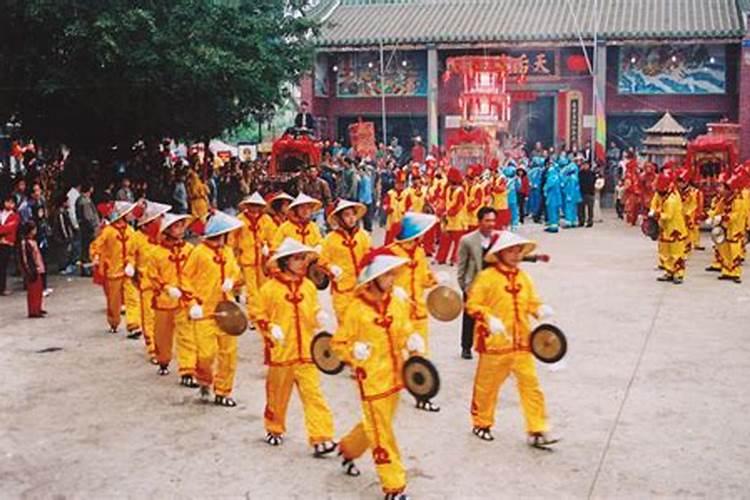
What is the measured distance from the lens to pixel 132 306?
38.4 feet

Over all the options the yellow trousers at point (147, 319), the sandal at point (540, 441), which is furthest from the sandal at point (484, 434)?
the yellow trousers at point (147, 319)

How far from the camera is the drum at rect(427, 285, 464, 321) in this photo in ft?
25.1

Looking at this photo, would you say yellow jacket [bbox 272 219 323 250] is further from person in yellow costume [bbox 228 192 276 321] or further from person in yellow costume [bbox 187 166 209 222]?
person in yellow costume [bbox 187 166 209 222]

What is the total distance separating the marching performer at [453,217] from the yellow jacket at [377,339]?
32.8 ft

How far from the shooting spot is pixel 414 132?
3181 cm

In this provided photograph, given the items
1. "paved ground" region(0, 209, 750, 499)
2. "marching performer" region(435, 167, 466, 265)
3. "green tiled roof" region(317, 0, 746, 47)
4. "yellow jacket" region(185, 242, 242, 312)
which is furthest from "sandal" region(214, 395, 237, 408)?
"green tiled roof" region(317, 0, 746, 47)

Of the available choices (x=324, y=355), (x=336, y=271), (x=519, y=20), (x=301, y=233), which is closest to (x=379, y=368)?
(x=324, y=355)

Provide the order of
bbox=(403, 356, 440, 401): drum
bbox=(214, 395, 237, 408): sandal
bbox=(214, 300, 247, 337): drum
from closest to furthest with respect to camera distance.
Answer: bbox=(403, 356, 440, 401): drum < bbox=(214, 300, 247, 337): drum < bbox=(214, 395, 237, 408): sandal

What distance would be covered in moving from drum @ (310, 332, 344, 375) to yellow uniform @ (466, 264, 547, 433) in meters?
1.20

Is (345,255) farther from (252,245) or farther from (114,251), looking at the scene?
(114,251)

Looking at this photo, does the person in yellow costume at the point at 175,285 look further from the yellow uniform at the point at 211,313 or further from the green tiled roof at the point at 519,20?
the green tiled roof at the point at 519,20

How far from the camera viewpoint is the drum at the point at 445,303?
7.64 meters

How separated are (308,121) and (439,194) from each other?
10633 millimetres

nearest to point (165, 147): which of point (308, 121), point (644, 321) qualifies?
point (308, 121)
